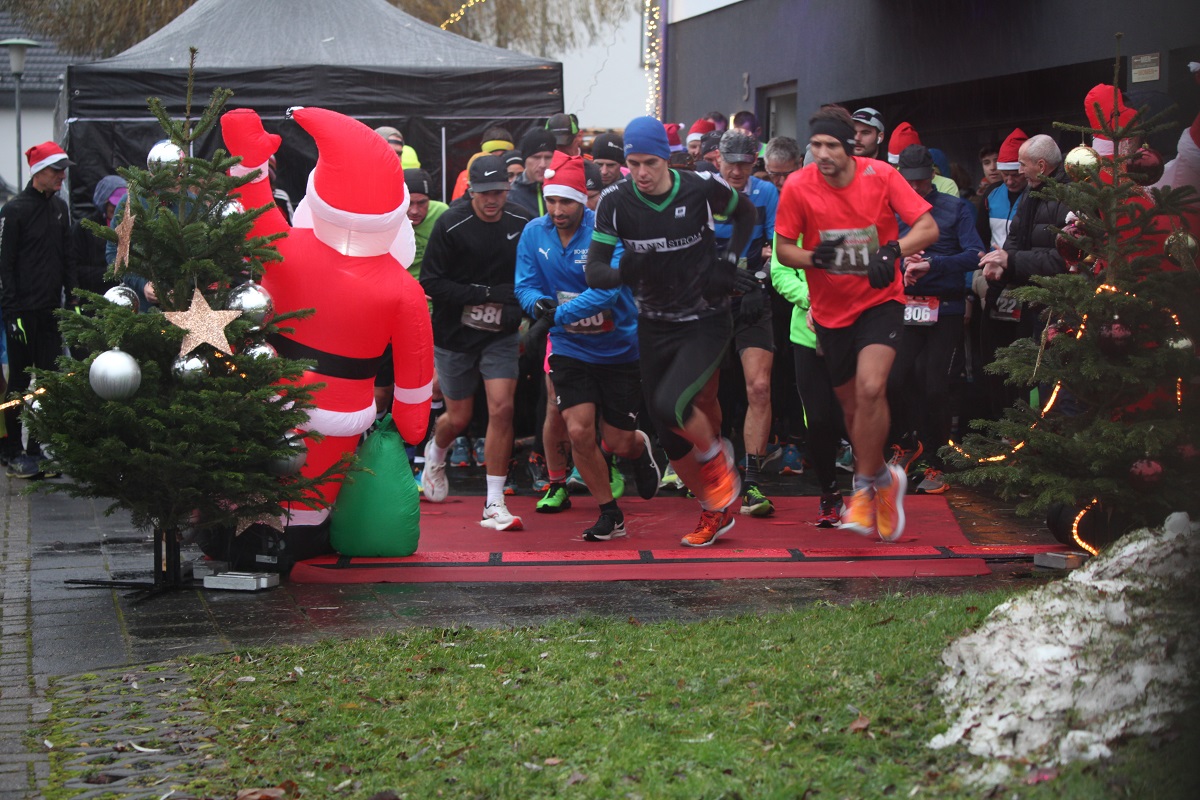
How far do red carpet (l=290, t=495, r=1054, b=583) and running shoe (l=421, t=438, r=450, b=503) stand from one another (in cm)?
38

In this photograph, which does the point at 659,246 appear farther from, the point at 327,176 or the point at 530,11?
the point at 530,11

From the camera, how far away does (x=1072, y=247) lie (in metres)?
7.43

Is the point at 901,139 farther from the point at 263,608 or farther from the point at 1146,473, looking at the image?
the point at 263,608

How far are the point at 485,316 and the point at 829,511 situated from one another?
2321 mm

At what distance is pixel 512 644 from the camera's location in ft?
18.5

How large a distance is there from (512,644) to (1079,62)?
8197 millimetres

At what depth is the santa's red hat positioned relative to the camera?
6957 millimetres

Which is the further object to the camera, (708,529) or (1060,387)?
(708,529)

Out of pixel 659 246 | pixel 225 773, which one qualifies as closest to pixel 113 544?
pixel 659 246

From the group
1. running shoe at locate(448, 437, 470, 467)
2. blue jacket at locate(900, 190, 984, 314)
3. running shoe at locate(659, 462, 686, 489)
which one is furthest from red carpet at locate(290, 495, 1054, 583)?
running shoe at locate(448, 437, 470, 467)

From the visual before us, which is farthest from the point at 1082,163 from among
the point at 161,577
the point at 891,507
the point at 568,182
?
the point at 161,577

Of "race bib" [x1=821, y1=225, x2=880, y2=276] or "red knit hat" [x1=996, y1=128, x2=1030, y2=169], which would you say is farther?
"red knit hat" [x1=996, y1=128, x2=1030, y2=169]

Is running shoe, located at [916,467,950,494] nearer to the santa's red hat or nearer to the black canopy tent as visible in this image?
the santa's red hat

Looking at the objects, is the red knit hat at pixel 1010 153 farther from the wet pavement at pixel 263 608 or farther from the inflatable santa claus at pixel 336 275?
the inflatable santa claus at pixel 336 275
